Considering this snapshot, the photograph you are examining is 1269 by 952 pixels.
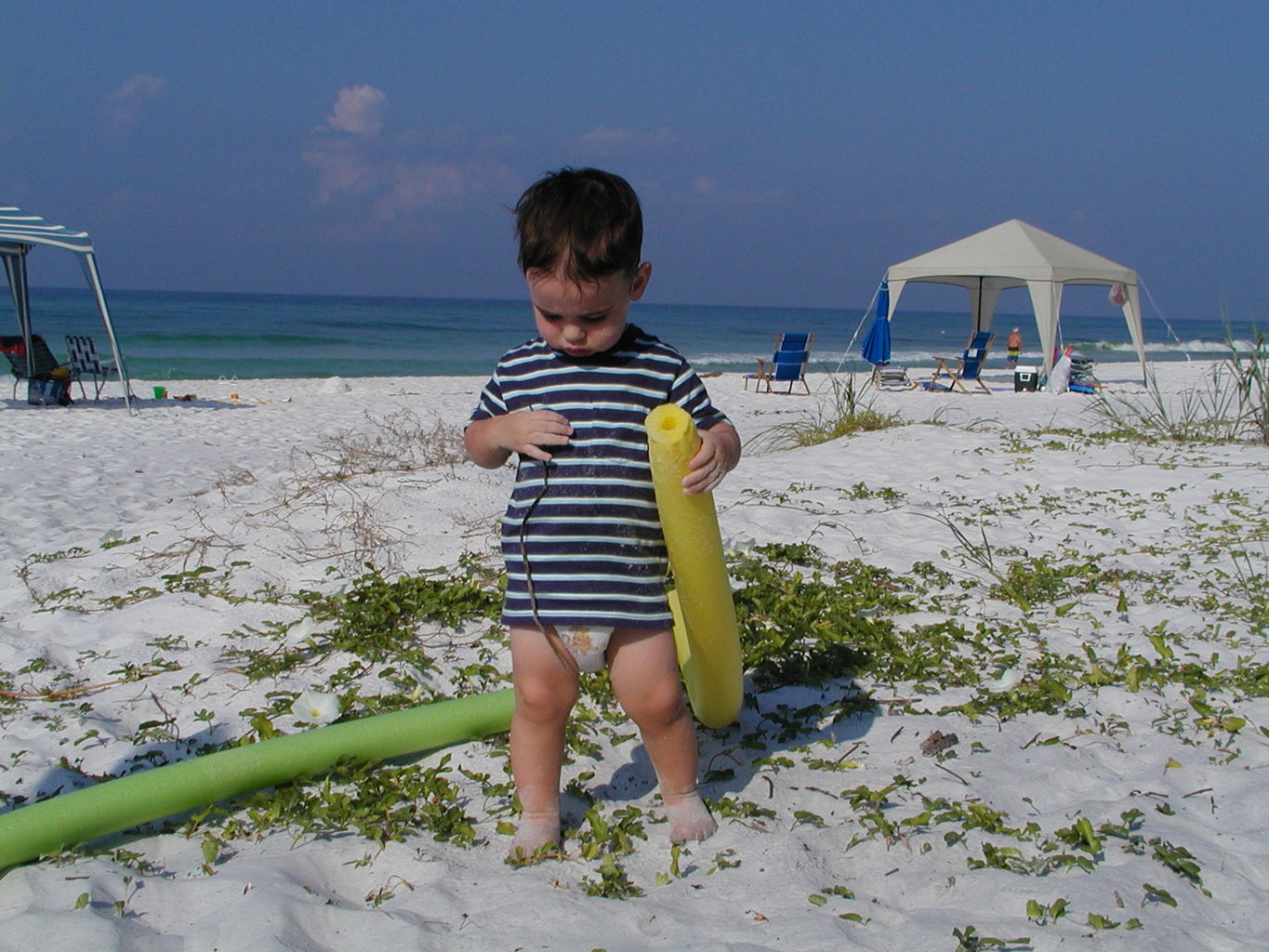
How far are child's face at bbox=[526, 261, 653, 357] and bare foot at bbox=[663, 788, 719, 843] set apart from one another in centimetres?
106

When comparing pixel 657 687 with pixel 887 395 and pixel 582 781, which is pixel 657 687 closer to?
pixel 582 781

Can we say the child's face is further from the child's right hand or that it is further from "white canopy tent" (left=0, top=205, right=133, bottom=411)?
"white canopy tent" (left=0, top=205, right=133, bottom=411)

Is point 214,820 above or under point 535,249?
under

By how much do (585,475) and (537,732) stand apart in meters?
0.61

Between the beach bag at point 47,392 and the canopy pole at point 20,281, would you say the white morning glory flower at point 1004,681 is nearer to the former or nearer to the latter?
the beach bag at point 47,392

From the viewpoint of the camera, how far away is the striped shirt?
83.9 inches

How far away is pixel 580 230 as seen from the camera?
2.00 metres

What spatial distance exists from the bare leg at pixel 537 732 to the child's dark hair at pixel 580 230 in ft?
2.61

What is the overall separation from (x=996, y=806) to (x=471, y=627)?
75.6 inches

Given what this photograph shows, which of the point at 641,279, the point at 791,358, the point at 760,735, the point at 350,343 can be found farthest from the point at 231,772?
the point at 350,343

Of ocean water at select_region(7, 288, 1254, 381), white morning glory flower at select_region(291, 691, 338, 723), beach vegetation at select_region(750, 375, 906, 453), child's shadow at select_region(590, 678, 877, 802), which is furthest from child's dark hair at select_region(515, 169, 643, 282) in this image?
ocean water at select_region(7, 288, 1254, 381)

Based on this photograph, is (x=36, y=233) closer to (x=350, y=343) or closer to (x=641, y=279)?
(x=641, y=279)

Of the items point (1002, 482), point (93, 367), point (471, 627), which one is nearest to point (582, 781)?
point (471, 627)

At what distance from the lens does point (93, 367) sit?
509 inches
